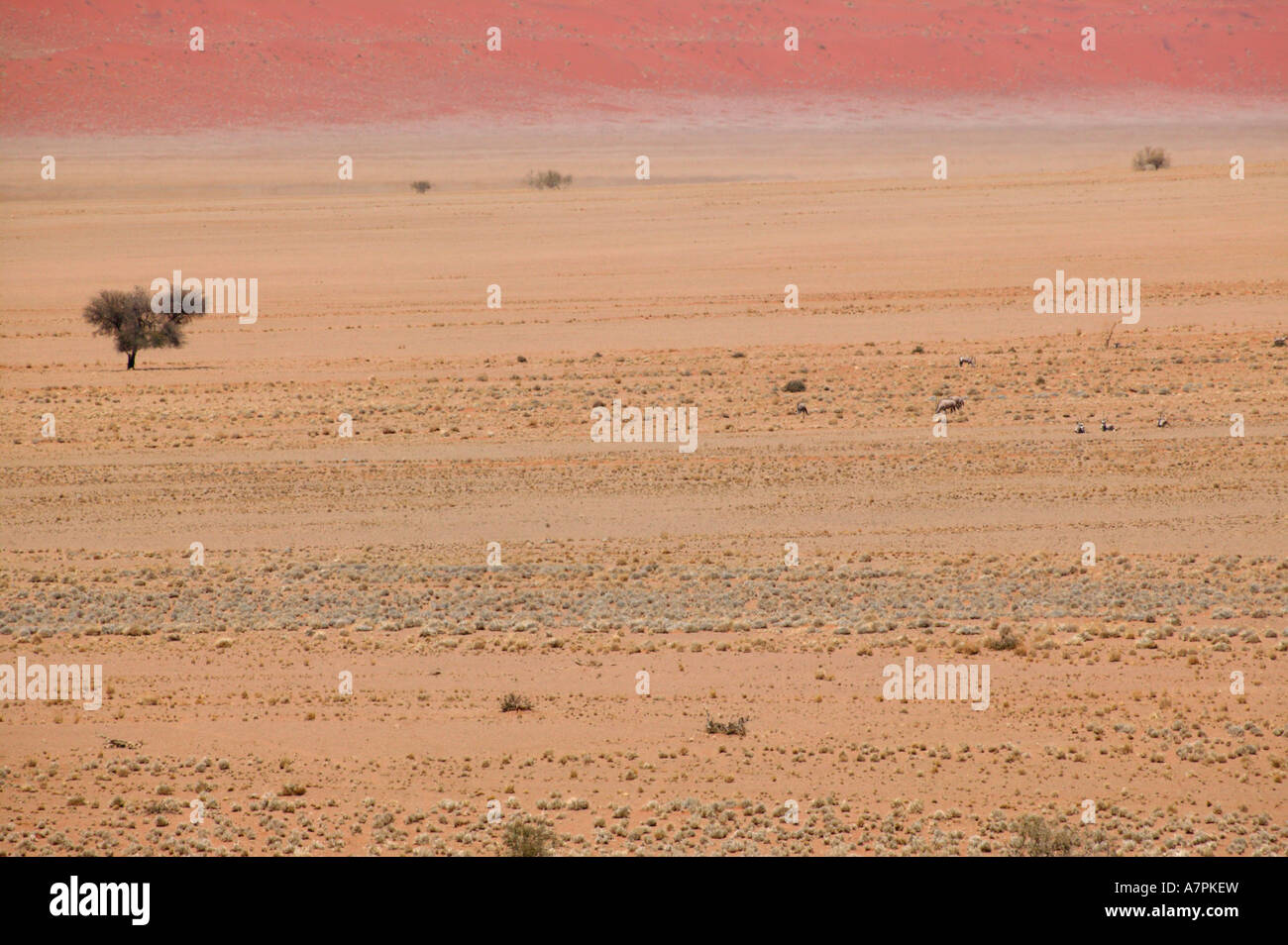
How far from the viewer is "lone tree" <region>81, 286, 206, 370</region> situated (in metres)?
35.2

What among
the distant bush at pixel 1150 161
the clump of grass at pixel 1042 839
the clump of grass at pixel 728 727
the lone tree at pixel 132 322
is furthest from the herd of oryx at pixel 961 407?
the distant bush at pixel 1150 161

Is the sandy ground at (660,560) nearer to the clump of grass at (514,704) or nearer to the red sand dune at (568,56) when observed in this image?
the clump of grass at (514,704)

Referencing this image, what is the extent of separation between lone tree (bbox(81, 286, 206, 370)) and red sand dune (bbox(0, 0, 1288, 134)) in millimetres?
74543

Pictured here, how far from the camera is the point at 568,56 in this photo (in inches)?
4872

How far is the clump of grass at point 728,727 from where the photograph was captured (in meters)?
12.0

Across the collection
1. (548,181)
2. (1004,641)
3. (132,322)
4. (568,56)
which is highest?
(568,56)

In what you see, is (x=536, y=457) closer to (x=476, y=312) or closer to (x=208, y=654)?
(x=208, y=654)

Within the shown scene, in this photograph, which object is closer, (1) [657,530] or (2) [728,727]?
(2) [728,727]

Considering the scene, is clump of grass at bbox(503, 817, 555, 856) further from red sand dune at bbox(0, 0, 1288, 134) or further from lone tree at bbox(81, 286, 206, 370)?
red sand dune at bbox(0, 0, 1288, 134)

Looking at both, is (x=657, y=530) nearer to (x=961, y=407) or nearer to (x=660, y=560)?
(x=660, y=560)

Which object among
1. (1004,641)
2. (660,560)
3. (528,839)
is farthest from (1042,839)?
(660,560)

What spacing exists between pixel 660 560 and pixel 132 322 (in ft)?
72.6

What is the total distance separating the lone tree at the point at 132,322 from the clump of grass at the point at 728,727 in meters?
26.3

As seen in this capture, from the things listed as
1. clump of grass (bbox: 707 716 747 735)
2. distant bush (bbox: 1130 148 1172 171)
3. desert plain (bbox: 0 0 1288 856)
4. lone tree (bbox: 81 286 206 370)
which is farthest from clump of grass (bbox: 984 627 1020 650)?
distant bush (bbox: 1130 148 1172 171)
